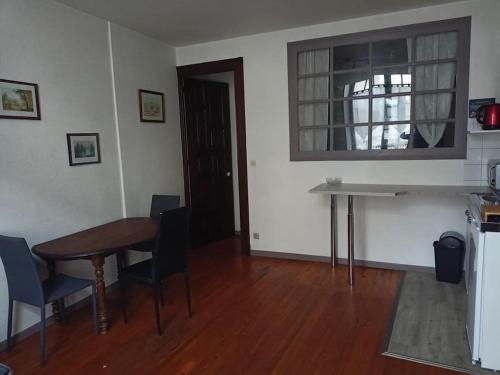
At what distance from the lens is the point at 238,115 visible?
422 centimetres

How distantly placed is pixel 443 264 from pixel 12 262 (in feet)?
11.2

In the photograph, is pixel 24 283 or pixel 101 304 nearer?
pixel 24 283

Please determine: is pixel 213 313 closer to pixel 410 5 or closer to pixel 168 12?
pixel 168 12

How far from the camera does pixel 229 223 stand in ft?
17.4

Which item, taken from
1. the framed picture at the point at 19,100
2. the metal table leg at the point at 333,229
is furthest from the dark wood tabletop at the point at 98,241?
the metal table leg at the point at 333,229

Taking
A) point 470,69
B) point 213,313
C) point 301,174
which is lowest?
point 213,313

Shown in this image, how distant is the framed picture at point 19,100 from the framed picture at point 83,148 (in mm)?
355

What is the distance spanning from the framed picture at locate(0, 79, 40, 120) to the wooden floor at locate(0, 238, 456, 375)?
1.62 metres

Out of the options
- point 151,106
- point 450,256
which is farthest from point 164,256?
point 450,256

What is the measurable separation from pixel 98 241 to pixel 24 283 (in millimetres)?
531

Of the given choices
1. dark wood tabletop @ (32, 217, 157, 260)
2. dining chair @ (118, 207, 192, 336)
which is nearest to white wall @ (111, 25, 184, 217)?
dark wood tabletop @ (32, 217, 157, 260)

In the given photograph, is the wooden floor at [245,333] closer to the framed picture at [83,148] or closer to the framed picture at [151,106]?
the framed picture at [83,148]

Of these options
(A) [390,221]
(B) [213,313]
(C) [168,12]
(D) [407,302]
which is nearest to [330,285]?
(D) [407,302]

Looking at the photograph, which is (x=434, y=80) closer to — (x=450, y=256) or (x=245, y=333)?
(x=450, y=256)
